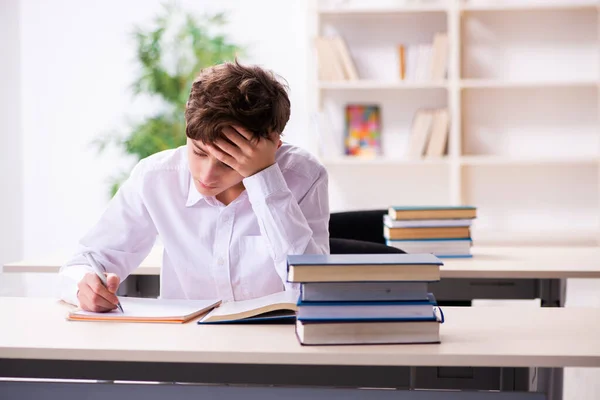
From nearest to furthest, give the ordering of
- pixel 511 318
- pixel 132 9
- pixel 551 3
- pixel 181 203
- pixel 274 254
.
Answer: pixel 511 318, pixel 274 254, pixel 181 203, pixel 551 3, pixel 132 9

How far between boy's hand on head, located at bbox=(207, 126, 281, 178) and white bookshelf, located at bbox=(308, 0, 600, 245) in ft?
9.46

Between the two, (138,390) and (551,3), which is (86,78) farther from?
(138,390)

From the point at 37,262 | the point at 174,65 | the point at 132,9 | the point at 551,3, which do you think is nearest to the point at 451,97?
the point at 551,3

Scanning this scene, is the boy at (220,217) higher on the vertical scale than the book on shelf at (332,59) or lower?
lower

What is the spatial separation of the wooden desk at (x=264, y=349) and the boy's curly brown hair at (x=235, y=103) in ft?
1.27

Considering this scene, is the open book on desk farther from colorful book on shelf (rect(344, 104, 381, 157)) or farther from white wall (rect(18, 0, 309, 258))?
white wall (rect(18, 0, 309, 258))

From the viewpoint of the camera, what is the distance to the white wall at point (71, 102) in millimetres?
5156

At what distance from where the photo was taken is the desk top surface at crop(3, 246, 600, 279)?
229 cm

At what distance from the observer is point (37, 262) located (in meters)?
2.52

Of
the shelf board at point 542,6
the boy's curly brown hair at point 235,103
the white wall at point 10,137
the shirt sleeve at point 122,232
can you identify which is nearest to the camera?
the boy's curly brown hair at point 235,103

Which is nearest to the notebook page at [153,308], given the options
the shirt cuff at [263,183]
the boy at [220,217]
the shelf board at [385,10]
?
the boy at [220,217]

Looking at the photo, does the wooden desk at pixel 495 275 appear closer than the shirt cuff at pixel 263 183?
No

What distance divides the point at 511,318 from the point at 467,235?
3.81 feet

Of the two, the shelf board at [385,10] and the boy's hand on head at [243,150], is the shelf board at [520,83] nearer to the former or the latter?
the shelf board at [385,10]
